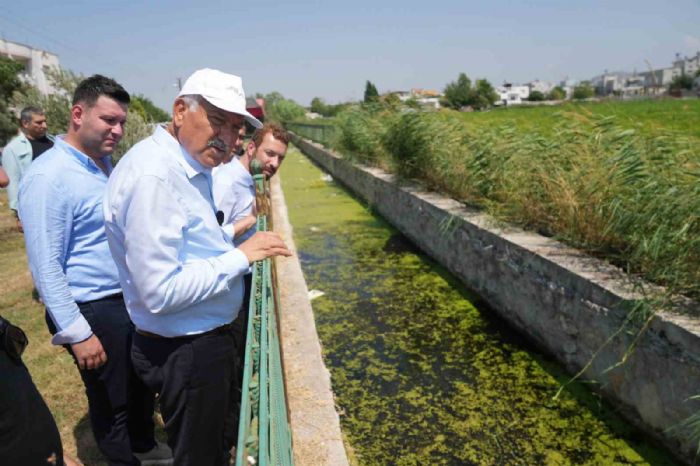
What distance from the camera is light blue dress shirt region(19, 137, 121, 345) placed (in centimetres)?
182

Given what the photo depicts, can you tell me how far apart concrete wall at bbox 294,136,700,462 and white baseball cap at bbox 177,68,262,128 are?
2.20 meters

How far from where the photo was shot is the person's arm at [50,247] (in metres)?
1.82

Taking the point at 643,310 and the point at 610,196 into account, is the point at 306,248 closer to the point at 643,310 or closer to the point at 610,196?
the point at 610,196

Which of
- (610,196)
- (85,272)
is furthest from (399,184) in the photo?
(85,272)

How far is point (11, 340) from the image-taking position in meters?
1.52

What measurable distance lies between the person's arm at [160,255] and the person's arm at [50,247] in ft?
2.29

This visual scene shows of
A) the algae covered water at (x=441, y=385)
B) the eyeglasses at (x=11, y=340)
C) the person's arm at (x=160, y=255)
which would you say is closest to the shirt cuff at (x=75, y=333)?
the eyeglasses at (x=11, y=340)

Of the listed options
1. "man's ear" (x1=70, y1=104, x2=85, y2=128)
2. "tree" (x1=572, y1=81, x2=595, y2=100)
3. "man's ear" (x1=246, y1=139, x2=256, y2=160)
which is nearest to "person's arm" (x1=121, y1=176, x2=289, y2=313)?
"man's ear" (x1=70, y1=104, x2=85, y2=128)

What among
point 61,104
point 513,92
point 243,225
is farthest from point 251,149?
point 513,92

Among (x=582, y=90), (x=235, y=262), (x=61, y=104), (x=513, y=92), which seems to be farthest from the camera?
(x=513, y=92)

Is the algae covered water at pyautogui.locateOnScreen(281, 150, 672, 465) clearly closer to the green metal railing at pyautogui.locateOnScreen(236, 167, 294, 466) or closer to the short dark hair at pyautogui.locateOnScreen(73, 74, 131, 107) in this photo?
the green metal railing at pyautogui.locateOnScreen(236, 167, 294, 466)

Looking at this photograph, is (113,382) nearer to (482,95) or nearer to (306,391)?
(306,391)

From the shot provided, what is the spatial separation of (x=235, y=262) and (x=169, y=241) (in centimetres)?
20

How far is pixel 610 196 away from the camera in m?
3.31
